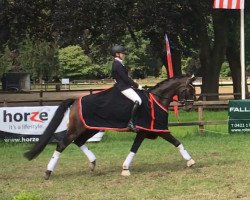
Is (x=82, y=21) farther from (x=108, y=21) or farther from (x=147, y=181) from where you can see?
(x=147, y=181)

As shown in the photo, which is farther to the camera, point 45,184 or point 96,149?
point 96,149

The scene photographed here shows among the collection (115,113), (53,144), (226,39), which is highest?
(226,39)

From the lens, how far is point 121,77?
33.8 ft

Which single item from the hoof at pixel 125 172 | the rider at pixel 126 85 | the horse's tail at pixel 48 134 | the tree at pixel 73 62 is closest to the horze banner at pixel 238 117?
the rider at pixel 126 85

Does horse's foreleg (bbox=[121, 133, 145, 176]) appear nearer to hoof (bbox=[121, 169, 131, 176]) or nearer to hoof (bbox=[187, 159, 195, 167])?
hoof (bbox=[121, 169, 131, 176])

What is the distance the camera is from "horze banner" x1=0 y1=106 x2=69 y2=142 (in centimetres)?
1650

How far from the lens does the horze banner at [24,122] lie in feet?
54.1

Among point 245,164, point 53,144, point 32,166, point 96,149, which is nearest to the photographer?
point 245,164

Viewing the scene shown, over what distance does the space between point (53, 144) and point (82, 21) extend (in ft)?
38.8

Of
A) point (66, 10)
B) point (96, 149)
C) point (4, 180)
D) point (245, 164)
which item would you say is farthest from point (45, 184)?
point (66, 10)

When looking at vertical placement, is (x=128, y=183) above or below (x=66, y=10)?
below

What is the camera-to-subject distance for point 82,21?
27.0m

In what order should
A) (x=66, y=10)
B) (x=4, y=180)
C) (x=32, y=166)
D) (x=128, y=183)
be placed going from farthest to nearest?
(x=66, y=10) → (x=32, y=166) → (x=4, y=180) → (x=128, y=183)

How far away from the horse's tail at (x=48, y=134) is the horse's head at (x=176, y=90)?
175cm
